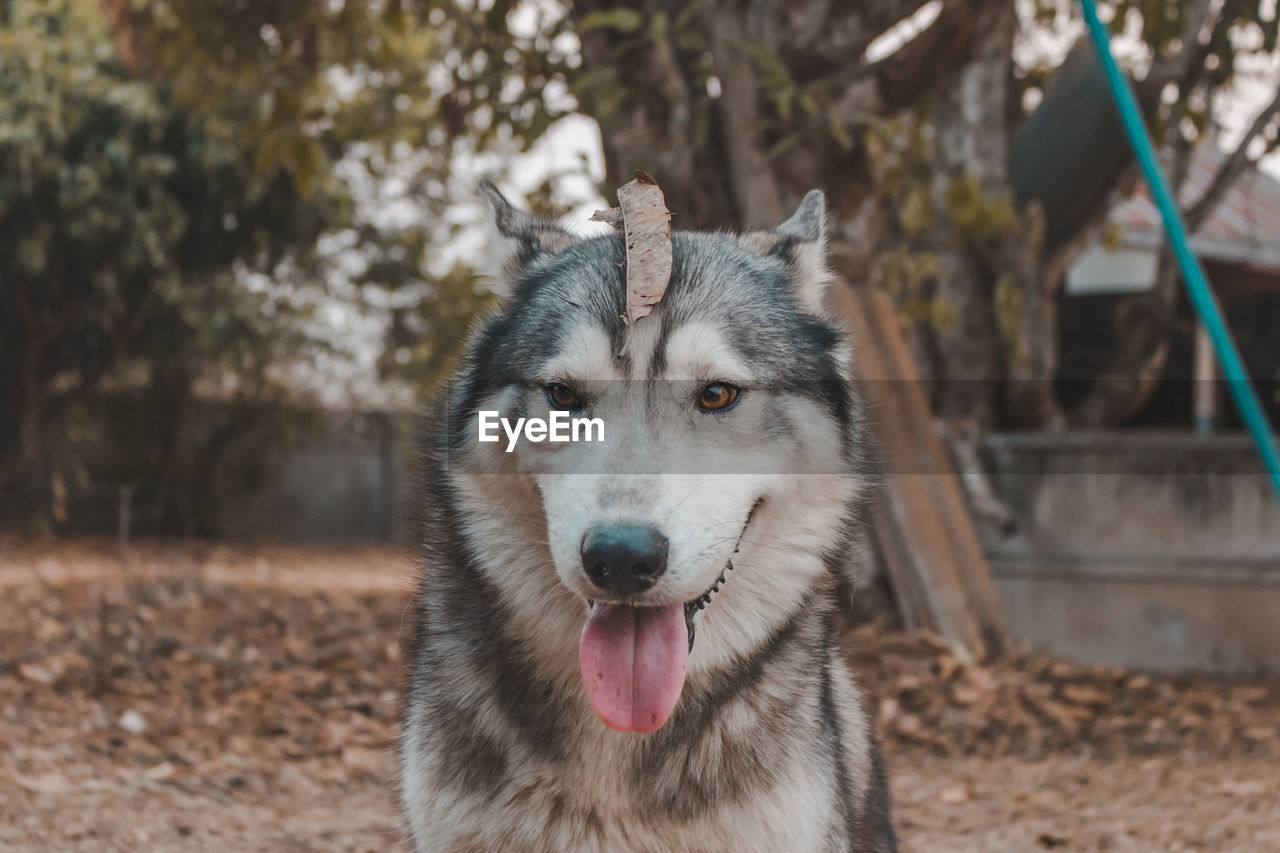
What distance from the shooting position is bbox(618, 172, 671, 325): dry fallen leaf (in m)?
2.49

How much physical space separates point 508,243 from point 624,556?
1.16 meters

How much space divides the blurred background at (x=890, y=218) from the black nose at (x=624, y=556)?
1.29m

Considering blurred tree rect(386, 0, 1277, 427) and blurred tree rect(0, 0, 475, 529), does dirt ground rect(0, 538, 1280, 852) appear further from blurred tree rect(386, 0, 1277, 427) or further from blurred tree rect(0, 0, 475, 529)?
blurred tree rect(0, 0, 475, 529)

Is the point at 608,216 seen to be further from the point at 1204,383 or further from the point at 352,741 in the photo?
the point at 1204,383

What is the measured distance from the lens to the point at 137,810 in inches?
168

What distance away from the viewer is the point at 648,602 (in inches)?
86.4

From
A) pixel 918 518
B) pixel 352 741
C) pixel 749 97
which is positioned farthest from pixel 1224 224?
pixel 352 741

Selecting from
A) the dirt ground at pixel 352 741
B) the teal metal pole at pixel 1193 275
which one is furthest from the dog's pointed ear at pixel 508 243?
the teal metal pole at pixel 1193 275

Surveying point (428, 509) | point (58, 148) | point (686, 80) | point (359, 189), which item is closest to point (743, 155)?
point (686, 80)

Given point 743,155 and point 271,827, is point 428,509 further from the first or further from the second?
point 743,155

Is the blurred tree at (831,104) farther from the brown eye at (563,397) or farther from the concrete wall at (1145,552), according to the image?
the brown eye at (563,397)

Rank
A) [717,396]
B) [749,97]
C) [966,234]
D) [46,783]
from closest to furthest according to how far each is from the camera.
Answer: [717,396]
[46,783]
[749,97]
[966,234]

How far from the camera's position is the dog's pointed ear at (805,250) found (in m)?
2.93

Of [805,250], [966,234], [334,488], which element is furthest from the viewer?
[334,488]
